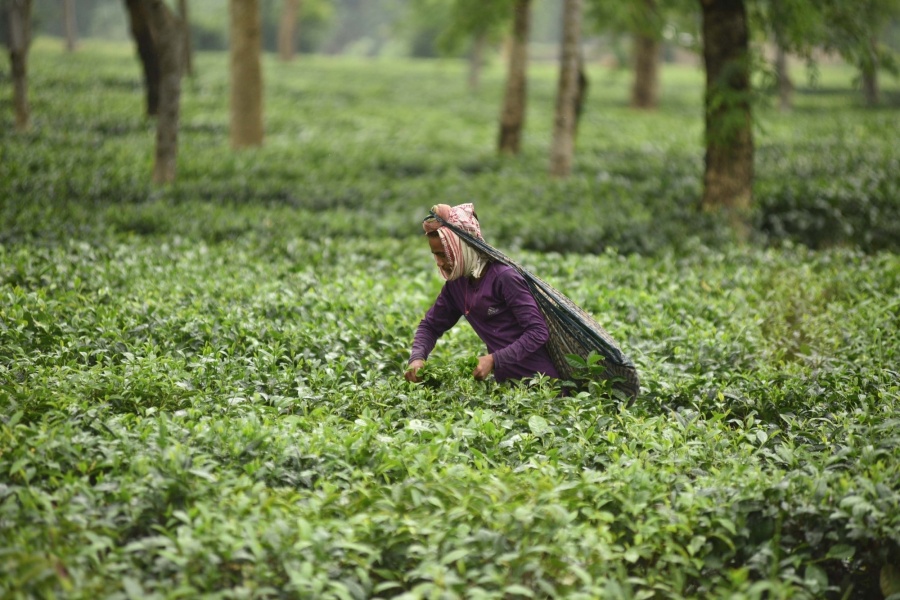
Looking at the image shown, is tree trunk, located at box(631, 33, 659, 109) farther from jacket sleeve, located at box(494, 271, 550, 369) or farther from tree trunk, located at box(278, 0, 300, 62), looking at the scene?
jacket sleeve, located at box(494, 271, 550, 369)

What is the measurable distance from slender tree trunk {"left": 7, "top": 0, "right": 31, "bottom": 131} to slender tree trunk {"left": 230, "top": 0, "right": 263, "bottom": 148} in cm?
365

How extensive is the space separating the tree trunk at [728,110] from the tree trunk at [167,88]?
7224mm

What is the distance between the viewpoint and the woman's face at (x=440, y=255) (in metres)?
4.99

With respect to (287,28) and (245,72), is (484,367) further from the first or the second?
(287,28)

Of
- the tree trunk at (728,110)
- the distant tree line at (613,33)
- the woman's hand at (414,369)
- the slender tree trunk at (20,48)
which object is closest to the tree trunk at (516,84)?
the distant tree line at (613,33)

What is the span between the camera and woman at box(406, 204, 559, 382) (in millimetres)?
5027

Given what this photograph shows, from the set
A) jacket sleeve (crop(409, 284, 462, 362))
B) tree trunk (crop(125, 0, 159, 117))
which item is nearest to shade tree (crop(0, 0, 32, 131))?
tree trunk (crop(125, 0, 159, 117))

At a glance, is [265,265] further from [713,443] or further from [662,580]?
[662,580]

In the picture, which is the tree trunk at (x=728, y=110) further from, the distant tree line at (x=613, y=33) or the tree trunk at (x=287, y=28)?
the tree trunk at (x=287, y=28)

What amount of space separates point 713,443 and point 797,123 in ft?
64.7

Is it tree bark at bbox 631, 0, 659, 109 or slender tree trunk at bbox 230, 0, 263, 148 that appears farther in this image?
tree bark at bbox 631, 0, 659, 109

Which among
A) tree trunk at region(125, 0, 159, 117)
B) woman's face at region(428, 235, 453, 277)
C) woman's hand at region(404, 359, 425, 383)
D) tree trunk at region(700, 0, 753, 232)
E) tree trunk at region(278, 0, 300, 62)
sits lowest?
woman's hand at region(404, 359, 425, 383)

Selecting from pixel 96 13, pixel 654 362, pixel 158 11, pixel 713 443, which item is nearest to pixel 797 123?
pixel 158 11

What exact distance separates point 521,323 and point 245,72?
13293 mm
